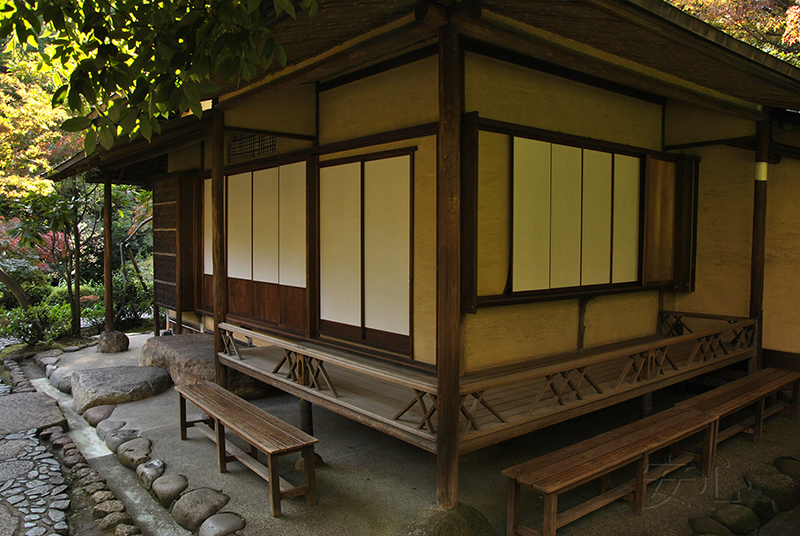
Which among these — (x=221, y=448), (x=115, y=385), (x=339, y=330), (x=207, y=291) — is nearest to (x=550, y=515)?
(x=221, y=448)

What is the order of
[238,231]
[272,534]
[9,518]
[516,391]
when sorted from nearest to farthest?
[272,534], [9,518], [516,391], [238,231]

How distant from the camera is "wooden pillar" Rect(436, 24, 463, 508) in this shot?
12.4ft

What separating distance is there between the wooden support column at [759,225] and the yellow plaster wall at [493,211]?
3.69 metres

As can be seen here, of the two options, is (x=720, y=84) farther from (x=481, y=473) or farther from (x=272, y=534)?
(x=272, y=534)

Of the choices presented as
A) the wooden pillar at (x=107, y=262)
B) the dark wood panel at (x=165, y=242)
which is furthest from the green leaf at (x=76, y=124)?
the wooden pillar at (x=107, y=262)

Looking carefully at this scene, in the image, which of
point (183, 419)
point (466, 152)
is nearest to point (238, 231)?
point (183, 419)

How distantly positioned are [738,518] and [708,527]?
0.37 m

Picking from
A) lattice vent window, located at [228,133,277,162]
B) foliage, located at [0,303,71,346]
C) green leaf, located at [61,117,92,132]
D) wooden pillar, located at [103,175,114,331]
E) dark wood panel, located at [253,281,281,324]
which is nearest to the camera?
green leaf, located at [61,117,92,132]

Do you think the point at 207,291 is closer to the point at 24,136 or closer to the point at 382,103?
the point at 24,136

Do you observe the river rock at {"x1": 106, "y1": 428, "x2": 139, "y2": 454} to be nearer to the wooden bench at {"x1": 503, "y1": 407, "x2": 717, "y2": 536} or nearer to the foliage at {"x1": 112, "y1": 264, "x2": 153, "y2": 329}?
the wooden bench at {"x1": 503, "y1": 407, "x2": 717, "y2": 536}

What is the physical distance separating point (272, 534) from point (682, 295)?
6300 mm

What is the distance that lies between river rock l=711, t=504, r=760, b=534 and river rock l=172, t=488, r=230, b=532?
4036 millimetres

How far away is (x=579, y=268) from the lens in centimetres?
609

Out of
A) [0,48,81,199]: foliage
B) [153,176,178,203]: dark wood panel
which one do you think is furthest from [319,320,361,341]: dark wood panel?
[0,48,81,199]: foliage
